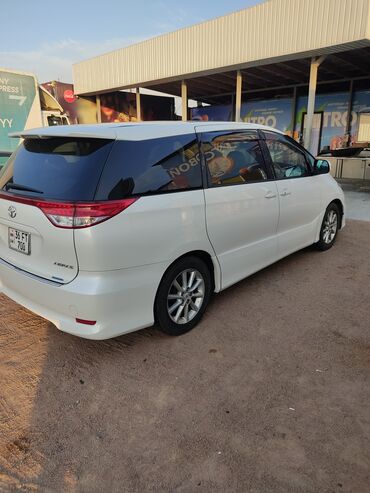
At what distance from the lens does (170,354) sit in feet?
9.66

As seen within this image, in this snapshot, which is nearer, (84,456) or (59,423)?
(84,456)

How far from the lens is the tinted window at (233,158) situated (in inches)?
128

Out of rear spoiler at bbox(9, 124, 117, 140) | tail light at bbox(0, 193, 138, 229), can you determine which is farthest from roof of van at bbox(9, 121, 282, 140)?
tail light at bbox(0, 193, 138, 229)

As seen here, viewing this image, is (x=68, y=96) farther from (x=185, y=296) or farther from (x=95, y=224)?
(x=95, y=224)

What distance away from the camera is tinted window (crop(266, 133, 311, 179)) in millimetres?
4059

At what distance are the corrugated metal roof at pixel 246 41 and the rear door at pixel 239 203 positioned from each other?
24.5ft

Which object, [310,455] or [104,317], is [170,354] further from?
[310,455]

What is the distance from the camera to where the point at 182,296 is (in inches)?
123

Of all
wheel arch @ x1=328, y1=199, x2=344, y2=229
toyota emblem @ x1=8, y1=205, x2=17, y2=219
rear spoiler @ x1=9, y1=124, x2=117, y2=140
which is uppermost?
rear spoiler @ x1=9, y1=124, x2=117, y2=140

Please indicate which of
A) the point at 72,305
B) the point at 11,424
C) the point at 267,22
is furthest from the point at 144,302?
the point at 267,22

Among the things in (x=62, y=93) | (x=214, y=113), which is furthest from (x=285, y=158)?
(x=62, y=93)

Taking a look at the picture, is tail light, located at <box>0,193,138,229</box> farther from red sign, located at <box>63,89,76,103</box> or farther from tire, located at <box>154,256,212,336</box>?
red sign, located at <box>63,89,76,103</box>

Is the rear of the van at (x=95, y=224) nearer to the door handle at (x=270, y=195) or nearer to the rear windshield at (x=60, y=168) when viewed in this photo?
the rear windshield at (x=60, y=168)

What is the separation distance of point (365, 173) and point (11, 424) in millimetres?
12725
